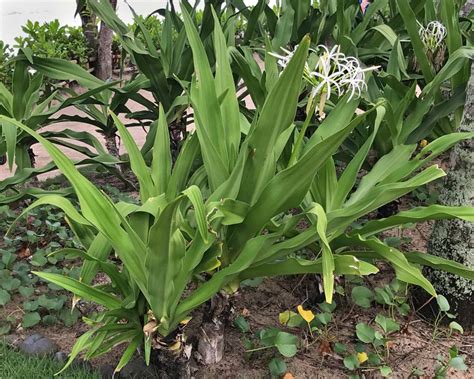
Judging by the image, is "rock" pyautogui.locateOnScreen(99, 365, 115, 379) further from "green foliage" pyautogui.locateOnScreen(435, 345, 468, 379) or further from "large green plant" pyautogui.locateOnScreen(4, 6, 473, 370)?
"green foliage" pyautogui.locateOnScreen(435, 345, 468, 379)

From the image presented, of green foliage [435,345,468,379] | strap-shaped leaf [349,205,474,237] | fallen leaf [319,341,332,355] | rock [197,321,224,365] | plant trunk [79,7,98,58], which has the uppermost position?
plant trunk [79,7,98,58]

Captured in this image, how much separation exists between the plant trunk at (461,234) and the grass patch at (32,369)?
3.96 ft

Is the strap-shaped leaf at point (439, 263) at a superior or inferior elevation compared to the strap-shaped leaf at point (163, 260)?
inferior

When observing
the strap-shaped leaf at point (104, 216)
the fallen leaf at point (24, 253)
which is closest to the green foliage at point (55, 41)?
the fallen leaf at point (24, 253)

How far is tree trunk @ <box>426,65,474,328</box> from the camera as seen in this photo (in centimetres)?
187

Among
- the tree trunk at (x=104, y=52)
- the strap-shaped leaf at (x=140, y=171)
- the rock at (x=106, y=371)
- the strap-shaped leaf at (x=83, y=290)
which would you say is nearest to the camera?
the strap-shaped leaf at (x=83, y=290)

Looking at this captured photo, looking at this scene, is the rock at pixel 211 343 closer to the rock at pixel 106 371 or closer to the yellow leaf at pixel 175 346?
the yellow leaf at pixel 175 346

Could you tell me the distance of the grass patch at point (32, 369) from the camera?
5.58 feet

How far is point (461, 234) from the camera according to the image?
6.14 ft

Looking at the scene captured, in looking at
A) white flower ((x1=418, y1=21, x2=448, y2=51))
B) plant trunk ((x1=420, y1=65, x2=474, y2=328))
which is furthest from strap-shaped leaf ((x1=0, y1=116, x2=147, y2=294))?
white flower ((x1=418, y1=21, x2=448, y2=51))

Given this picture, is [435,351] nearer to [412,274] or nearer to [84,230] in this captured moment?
[412,274]

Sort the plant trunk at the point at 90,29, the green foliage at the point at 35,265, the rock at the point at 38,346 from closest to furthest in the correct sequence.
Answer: the rock at the point at 38,346, the green foliage at the point at 35,265, the plant trunk at the point at 90,29

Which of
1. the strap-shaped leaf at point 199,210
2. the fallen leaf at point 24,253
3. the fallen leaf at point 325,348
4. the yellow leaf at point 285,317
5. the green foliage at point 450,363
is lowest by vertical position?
the green foliage at point 450,363

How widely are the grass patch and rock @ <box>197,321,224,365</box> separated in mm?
327
